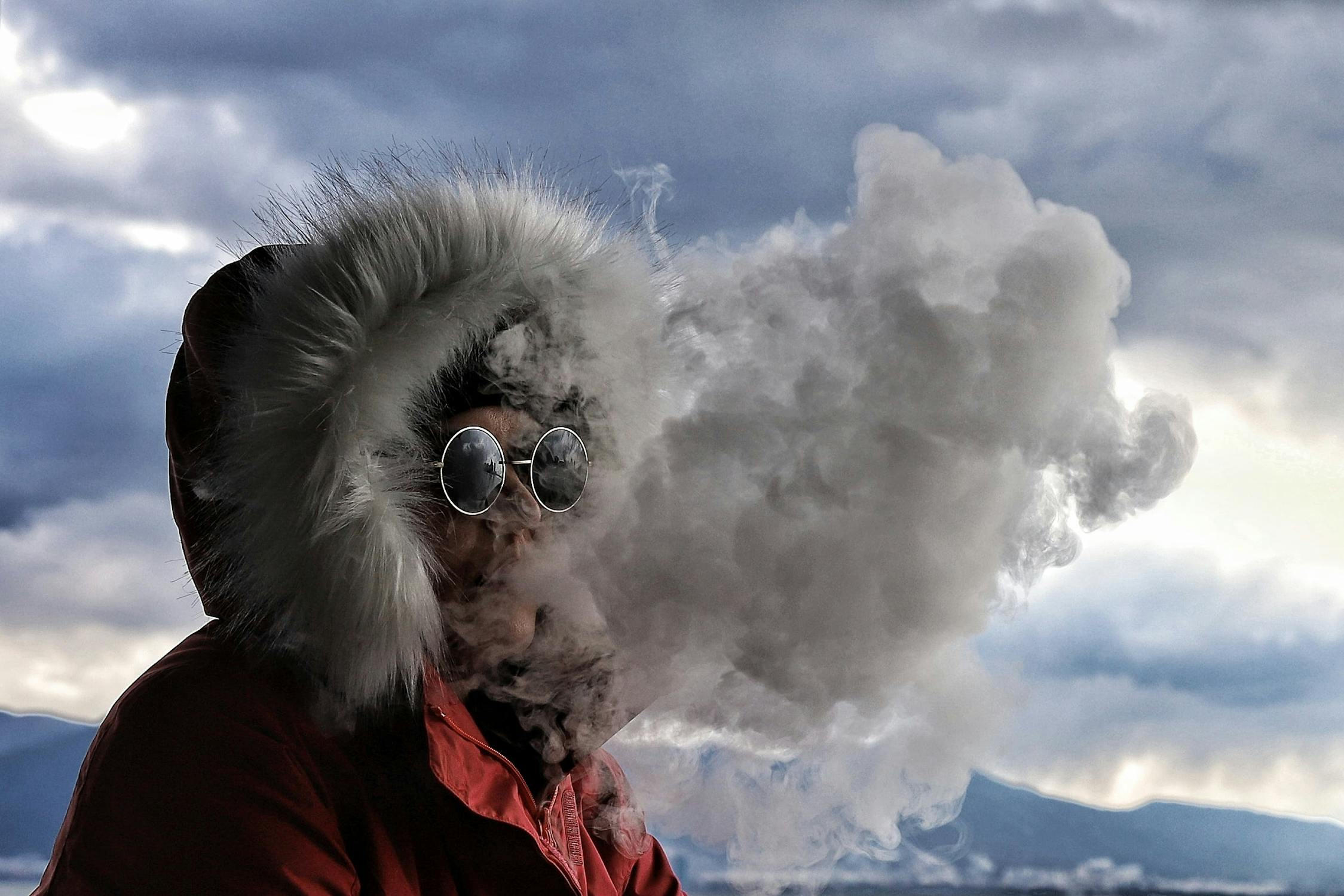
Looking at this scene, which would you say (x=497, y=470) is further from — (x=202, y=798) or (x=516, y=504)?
(x=202, y=798)

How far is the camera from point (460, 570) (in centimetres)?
73

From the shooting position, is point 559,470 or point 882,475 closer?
point 882,475

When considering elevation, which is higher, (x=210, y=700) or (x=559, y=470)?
(x=559, y=470)

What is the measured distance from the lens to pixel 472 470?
704 millimetres

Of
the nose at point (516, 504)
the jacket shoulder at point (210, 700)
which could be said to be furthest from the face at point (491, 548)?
the jacket shoulder at point (210, 700)

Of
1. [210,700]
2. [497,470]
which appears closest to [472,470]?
[497,470]

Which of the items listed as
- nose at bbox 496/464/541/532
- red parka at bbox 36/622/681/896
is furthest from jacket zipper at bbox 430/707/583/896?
nose at bbox 496/464/541/532

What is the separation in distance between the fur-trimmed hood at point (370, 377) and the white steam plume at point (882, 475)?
0.26ft

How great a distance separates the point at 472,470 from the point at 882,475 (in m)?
0.25

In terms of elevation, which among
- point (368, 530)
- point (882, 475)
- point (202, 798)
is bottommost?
point (202, 798)

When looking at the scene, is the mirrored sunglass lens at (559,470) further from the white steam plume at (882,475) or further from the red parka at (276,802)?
the red parka at (276,802)

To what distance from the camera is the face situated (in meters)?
0.72

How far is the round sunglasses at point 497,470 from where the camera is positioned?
27.6 inches

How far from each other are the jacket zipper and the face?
0.06m
